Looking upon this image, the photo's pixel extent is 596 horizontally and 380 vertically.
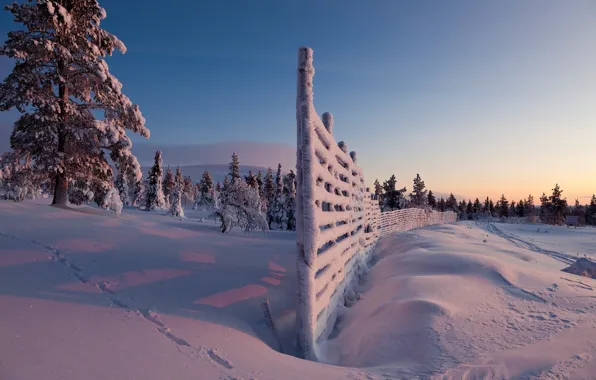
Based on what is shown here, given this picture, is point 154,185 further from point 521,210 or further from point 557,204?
point 521,210

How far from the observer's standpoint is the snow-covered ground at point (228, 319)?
5.80 ft

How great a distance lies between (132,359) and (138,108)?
1114cm

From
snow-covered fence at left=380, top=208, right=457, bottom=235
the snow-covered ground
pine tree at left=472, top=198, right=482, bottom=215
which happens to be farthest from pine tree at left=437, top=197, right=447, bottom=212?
the snow-covered ground

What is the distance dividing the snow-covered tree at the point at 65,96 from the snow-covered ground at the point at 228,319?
21.4 ft

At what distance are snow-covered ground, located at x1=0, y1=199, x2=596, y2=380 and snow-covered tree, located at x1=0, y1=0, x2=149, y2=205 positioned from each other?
21.4 ft

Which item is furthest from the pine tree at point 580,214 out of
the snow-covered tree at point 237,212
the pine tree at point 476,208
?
the snow-covered tree at point 237,212

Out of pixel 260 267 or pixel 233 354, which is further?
pixel 260 267

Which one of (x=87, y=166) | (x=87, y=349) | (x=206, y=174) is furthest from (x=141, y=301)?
(x=206, y=174)

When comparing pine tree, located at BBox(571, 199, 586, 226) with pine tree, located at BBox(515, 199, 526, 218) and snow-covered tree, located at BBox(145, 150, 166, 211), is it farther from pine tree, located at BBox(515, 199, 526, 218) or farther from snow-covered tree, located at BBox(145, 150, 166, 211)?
snow-covered tree, located at BBox(145, 150, 166, 211)

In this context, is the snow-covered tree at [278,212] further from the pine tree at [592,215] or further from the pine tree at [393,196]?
the pine tree at [592,215]

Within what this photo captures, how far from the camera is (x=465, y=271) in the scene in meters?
4.50

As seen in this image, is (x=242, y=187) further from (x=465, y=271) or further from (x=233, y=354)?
(x=233, y=354)

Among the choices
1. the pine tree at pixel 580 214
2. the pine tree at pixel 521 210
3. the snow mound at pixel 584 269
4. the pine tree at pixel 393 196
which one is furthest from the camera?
the pine tree at pixel 521 210

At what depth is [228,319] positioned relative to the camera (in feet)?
8.84
